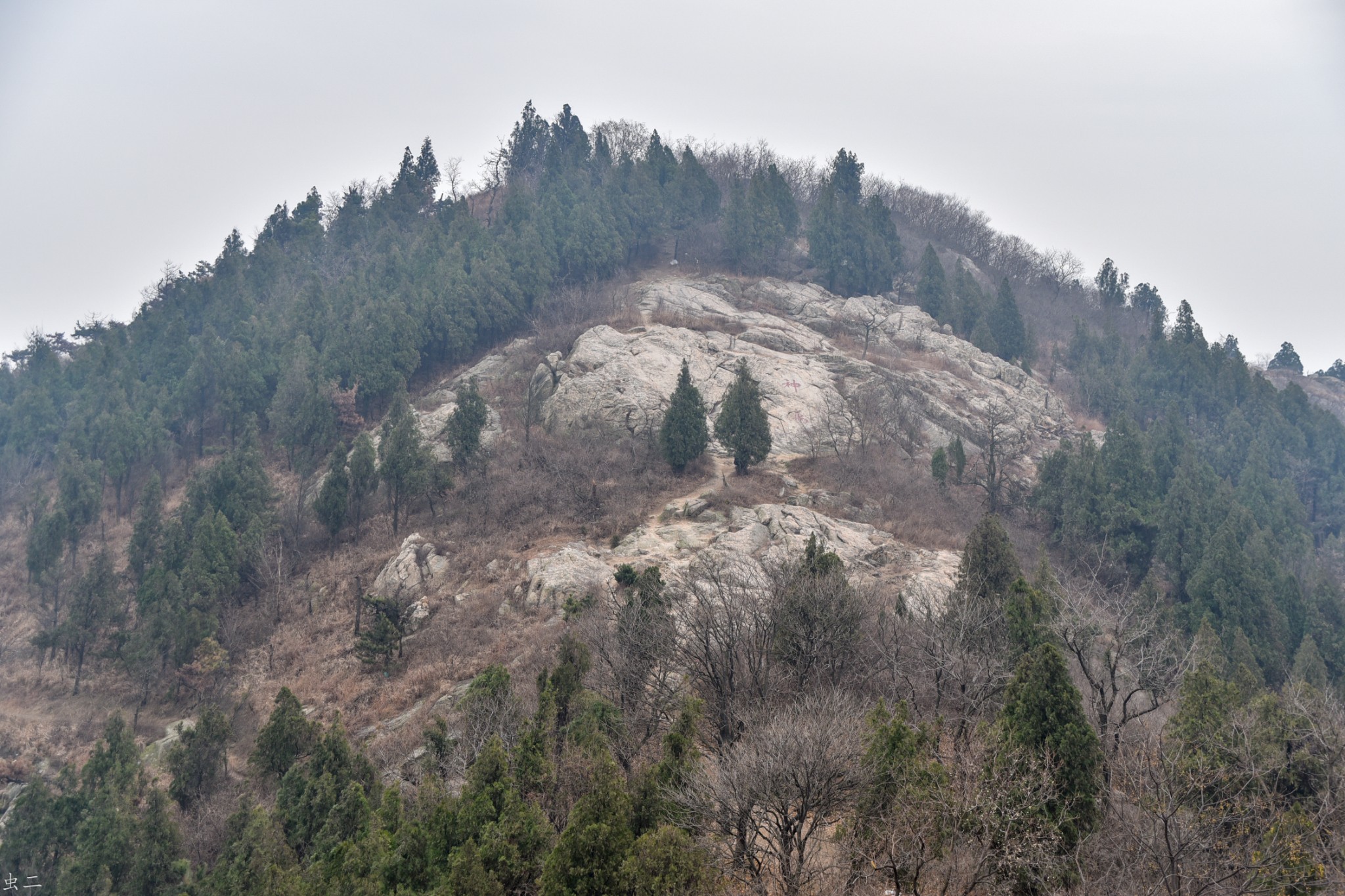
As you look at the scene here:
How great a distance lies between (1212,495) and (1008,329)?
24210mm

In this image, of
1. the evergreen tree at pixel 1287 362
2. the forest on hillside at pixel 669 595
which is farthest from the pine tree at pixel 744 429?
the evergreen tree at pixel 1287 362

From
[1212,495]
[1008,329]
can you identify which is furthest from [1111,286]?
[1212,495]

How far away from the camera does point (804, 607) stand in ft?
61.8

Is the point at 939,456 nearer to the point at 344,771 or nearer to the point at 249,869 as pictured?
the point at 344,771

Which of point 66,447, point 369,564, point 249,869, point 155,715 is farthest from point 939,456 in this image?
point 66,447

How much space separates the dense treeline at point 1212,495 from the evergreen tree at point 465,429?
2618cm

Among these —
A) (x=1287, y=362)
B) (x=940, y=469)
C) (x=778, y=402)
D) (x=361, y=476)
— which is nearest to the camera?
(x=361, y=476)

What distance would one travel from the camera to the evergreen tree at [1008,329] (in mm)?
58875

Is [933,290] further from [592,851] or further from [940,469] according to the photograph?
[592,851]

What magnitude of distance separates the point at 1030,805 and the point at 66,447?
53385 millimetres

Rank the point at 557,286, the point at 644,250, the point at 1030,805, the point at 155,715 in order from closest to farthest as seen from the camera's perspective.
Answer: the point at 1030,805, the point at 155,715, the point at 557,286, the point at 644,250

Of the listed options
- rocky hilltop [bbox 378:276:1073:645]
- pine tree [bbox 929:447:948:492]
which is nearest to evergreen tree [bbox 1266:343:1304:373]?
rocky hilltop [bbox 378:276:1073:645]

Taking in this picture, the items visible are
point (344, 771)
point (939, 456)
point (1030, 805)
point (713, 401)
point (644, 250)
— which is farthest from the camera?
point (644, 250)

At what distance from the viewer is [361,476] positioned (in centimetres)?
3581
